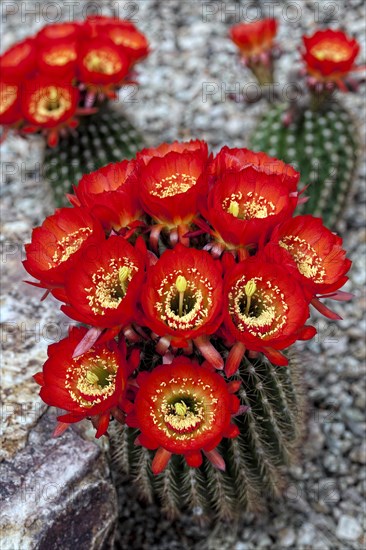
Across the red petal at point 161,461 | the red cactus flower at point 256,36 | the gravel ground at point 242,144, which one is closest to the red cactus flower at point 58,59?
the gravel ground at point 242,144

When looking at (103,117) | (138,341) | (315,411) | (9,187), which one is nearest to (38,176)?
(9,187)

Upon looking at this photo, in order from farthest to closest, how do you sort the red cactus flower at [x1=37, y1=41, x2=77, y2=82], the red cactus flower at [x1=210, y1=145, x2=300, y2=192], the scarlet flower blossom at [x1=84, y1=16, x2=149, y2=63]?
1. the scarlet flower blossom at [x1=84, y1=16, x2=149, y2=63]
2. the red cactus flower at [x1=37, y1=41, x2=77, y2=82]
3. the red cactus flower at [x1=210, y1=145, x2=300, y2=192]

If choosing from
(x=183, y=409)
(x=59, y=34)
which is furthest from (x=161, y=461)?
(x=59, y=34)

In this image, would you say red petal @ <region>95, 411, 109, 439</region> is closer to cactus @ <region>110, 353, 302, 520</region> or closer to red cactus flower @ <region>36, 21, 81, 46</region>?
cactus @ <region>110, 353, 302, 520</region>

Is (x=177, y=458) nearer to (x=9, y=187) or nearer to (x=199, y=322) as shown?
(x=199, y=322)

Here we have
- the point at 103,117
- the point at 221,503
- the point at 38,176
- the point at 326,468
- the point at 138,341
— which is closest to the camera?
the point at 138,341

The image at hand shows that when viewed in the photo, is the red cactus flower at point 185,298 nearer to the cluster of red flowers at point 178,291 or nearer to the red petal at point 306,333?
the cluster of red flowers at point 178,291

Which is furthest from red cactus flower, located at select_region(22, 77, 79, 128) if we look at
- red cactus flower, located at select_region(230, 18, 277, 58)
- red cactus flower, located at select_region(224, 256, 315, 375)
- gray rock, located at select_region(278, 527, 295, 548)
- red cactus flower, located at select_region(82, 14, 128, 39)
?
gray rock, located at select_region(278, 527, 295, 548)
